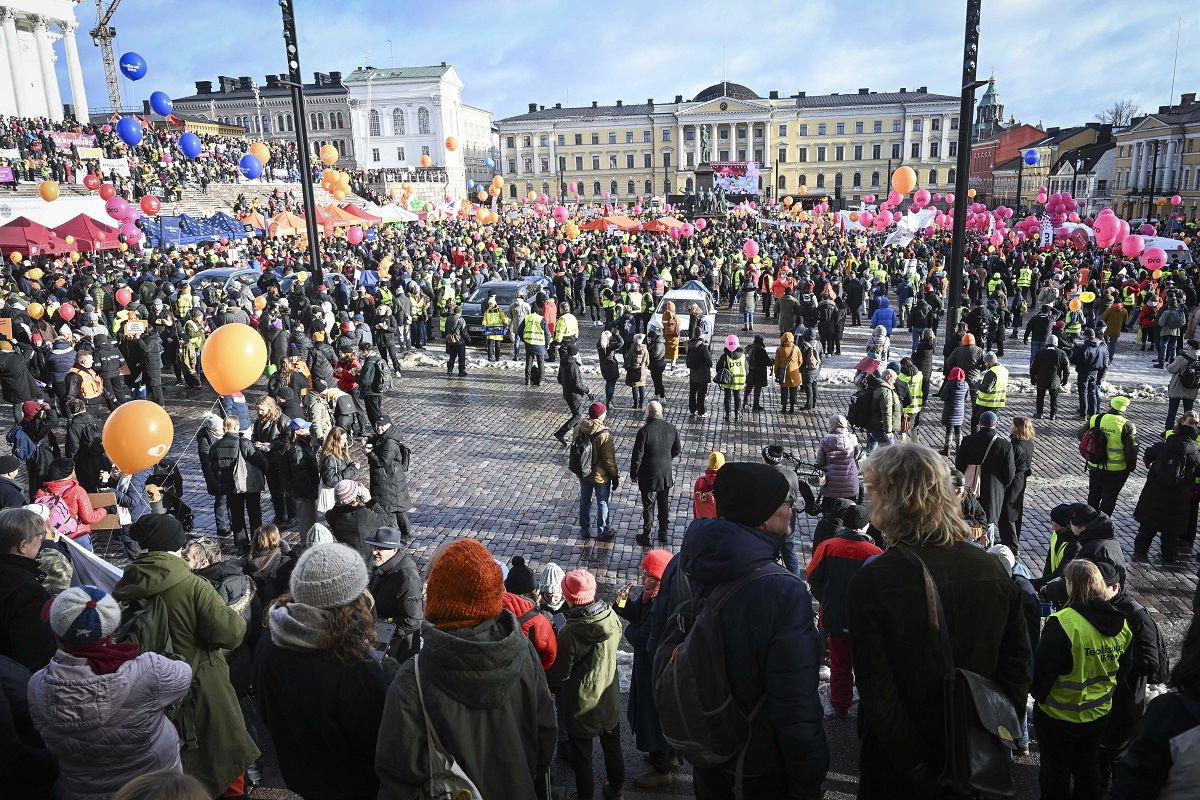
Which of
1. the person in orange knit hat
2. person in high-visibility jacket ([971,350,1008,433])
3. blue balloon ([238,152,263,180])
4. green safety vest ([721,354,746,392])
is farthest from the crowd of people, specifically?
blue balloon ([238,152,263,180])

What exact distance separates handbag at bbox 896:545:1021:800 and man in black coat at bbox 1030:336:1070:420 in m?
10.4

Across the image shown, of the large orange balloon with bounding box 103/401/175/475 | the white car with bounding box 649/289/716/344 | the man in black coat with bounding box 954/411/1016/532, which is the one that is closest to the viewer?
the large orange balloon with bounding box 103/401/175/475

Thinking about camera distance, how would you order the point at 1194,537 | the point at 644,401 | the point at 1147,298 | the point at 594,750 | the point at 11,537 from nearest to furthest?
1. the point at 11,537
2. the point at 594,750
3. the point at 1194,537
4. the point at 644,401
5. the point at 1147,298

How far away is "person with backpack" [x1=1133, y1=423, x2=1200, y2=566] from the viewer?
21.8ft

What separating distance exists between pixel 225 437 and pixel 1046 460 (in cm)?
967

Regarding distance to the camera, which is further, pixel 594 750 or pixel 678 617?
pixel 594 750

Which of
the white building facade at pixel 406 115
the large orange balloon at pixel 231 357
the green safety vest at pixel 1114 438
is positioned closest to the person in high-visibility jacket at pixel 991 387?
the green safety vest at pixel 1114 438

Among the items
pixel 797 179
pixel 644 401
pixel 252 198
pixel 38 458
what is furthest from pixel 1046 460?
pixel 797 179

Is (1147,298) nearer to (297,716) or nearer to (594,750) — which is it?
(594,750)

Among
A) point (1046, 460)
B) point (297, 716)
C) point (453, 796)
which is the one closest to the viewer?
point (453, 796)

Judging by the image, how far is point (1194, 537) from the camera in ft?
23.5

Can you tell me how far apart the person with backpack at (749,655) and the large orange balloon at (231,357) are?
636 centimetres

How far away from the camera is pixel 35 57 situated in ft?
152

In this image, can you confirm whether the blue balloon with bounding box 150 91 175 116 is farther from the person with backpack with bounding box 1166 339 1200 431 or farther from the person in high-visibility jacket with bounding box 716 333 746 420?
the person with backpack with bounding box 1166 339 1200 431
